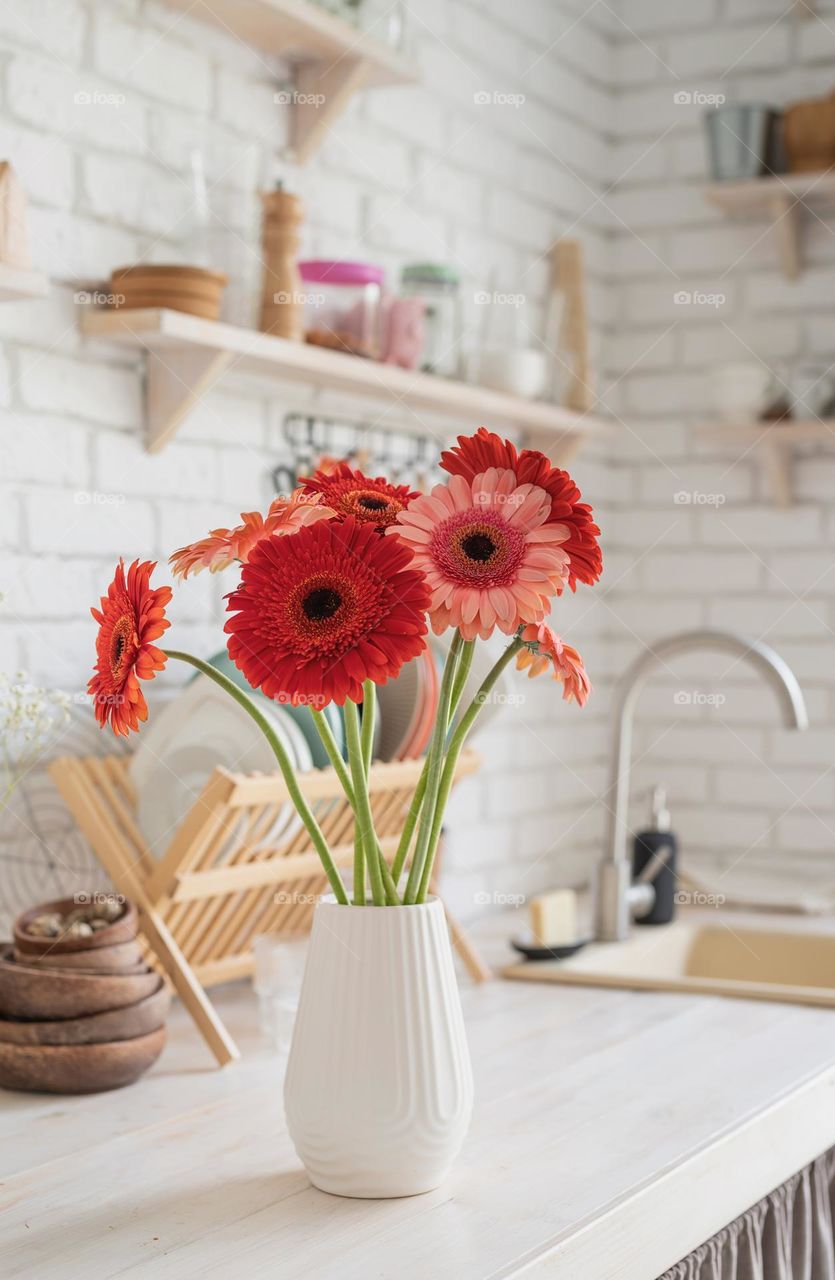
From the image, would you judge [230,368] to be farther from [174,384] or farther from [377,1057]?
[377,1057]

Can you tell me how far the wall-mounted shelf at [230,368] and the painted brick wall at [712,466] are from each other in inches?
22.8

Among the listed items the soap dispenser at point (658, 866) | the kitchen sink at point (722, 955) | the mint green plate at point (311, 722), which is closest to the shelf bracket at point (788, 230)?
the soap dispenser at point (658, 866)

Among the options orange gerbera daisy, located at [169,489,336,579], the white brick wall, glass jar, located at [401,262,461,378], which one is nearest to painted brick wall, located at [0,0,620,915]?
the white brick wall

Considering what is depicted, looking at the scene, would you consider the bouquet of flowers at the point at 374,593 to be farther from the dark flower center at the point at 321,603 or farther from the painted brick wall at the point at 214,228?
the painted brick wall at the point at 214,228

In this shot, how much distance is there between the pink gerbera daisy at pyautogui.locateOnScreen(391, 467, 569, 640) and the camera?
2.98ft

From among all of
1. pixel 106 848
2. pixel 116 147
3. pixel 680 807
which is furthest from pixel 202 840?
pixel 680 807

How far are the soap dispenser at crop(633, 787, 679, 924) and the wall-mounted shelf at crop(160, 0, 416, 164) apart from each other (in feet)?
3.21

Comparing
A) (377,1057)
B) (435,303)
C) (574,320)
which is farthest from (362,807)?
(574,320)

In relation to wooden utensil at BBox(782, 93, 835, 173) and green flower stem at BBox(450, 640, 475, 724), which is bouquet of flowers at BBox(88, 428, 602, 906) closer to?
green flower stem at BBox(450, 640, 475, 724)

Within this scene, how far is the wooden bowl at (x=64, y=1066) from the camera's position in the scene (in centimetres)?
121

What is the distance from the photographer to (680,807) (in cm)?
246

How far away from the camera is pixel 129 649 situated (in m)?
0.90

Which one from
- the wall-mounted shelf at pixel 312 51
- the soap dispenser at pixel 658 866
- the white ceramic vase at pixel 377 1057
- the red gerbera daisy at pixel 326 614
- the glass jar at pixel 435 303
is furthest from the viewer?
the soap dispenser at pixel 658 866

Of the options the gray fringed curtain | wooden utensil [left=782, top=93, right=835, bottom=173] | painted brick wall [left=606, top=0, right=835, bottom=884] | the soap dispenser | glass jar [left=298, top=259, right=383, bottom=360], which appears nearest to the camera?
the gray fringed curtain
